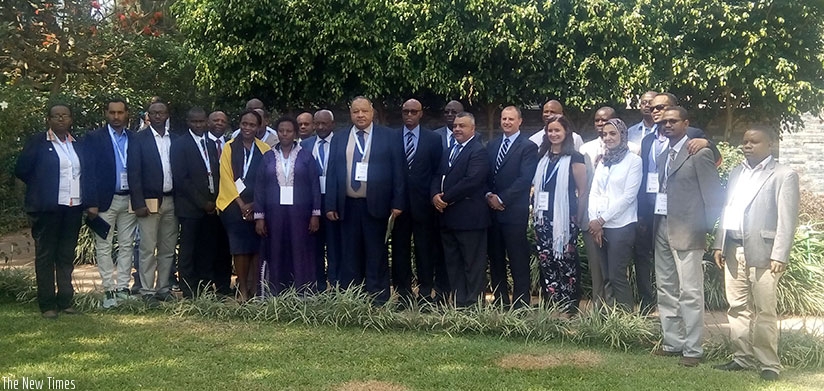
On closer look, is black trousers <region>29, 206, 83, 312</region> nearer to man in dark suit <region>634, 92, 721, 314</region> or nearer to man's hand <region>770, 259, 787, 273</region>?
man in dark suit <region>634, 92, 721, 314</region>

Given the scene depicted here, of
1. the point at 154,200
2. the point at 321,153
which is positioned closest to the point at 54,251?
the point at 154,200

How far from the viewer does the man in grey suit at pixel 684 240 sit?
5648mm

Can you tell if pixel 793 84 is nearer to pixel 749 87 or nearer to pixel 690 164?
pixel 749 87

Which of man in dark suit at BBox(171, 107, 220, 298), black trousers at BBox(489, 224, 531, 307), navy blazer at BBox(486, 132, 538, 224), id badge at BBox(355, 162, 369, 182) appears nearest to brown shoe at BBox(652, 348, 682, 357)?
black trousers at BBox(489, 224, 531, 307)

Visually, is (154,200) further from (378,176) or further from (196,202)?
(378,176)

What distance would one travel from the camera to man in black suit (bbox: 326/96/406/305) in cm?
721

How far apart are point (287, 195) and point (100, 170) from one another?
1.70 meters

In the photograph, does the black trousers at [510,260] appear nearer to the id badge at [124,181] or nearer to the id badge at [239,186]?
the id badge at [239,186]

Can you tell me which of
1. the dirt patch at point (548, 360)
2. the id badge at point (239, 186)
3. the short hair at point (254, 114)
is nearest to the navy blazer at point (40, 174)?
the id badge at point (239, 186)

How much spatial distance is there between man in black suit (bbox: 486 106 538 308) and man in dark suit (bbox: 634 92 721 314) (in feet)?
3.09

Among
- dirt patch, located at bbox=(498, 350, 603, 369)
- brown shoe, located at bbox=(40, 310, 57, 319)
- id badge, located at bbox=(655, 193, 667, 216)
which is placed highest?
id badge, located at bbox=(655, 193, 667, 216)

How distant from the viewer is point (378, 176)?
23.6 ft

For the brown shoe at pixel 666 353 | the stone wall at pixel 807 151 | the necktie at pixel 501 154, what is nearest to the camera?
the brown shoe at pixel 666 353

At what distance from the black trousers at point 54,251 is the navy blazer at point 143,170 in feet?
1.64
